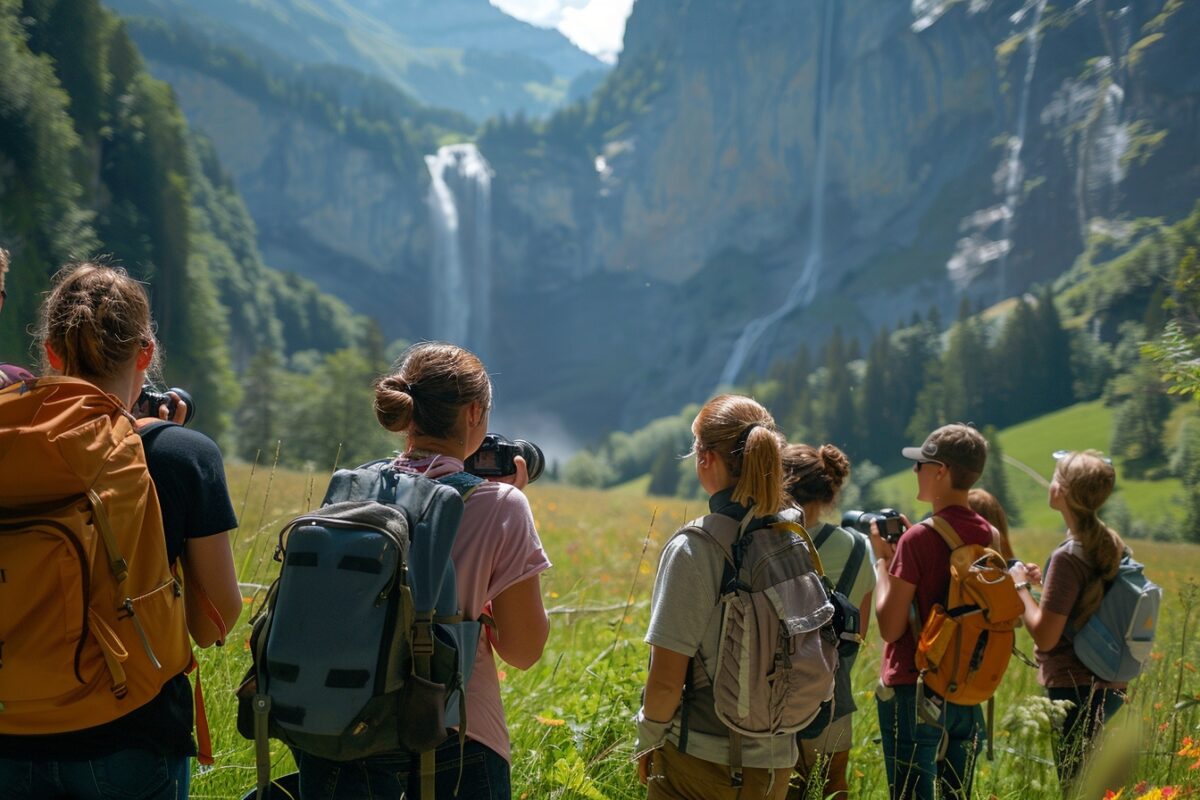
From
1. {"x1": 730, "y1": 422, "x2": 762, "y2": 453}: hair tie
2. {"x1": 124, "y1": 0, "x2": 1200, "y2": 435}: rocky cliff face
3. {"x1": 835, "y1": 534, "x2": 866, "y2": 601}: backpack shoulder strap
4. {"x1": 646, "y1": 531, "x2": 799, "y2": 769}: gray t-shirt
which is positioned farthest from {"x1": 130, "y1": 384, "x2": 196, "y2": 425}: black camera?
{"x1": 124, "y1": 0, "x2": 1200, "y2": 435}: rocky cliff face

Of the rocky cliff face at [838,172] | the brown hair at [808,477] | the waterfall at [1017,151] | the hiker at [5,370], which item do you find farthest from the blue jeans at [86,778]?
the waterfall at [1017,151]

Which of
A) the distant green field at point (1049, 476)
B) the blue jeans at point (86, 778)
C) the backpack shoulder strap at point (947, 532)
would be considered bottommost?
the distant green field at point (1049, 476)

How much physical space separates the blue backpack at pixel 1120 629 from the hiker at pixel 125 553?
10.5ft

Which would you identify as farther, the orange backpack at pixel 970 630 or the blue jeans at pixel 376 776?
the orange backpack at pixel 970 630

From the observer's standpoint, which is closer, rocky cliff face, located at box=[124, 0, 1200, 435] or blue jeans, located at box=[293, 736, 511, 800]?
blue jeans, located at box=[293, 736, 511, 800]

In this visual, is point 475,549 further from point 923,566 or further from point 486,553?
point 923,566

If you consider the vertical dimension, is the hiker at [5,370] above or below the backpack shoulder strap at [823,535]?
above

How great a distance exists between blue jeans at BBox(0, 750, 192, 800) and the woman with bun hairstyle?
3.88 ft

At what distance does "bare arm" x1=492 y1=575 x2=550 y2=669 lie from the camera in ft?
7.04

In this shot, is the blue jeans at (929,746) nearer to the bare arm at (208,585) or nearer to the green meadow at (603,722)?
the green meadow at (603,722)

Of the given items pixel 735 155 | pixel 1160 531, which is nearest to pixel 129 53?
pixel 1160 531

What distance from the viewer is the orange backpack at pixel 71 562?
171 cm

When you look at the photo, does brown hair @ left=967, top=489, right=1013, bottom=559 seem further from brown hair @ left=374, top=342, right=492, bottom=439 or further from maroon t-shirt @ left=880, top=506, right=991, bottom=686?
brown hair @ left=374, top=342, right=492, bottom=439

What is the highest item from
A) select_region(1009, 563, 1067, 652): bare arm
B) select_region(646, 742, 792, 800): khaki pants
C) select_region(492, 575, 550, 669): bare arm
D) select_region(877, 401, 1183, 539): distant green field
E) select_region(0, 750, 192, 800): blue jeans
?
select_region(492, 575, 550, 669): bare arm
